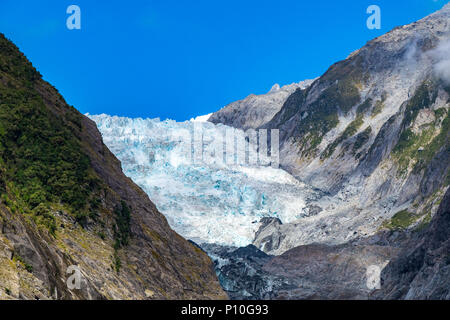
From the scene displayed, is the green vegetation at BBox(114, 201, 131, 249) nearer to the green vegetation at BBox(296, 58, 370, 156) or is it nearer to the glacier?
the glacier

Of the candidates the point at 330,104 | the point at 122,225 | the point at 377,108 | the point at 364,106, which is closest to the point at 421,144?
the point at 377,108

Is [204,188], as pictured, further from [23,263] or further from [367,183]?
[23,263]

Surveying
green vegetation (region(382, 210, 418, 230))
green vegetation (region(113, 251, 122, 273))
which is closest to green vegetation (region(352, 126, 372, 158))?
green vegetation (region(382, 210, 418, 230))

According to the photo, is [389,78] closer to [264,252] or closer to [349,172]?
[349,172]

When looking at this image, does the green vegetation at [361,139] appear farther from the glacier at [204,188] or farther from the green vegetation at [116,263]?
the green vegetation at [116,263]

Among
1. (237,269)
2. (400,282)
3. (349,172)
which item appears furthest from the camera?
(349,172)
